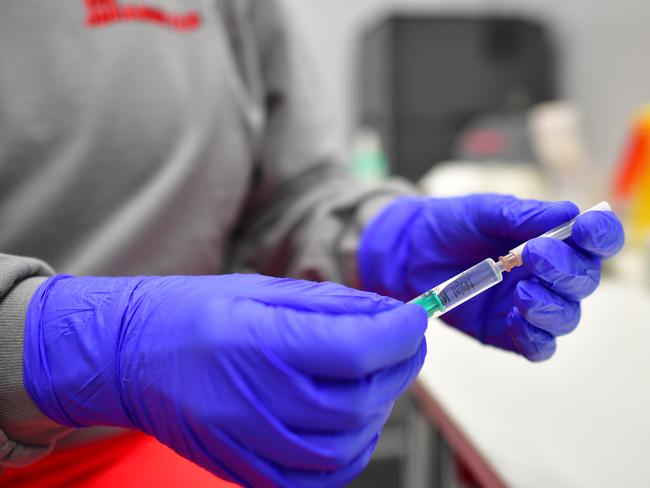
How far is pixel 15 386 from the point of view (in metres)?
0.33

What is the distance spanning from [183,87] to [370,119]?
1331 millimetres

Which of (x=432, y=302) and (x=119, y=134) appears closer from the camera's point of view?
(x=432, y=302)

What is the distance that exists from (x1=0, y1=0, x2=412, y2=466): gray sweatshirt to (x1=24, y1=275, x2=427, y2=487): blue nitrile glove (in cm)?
4

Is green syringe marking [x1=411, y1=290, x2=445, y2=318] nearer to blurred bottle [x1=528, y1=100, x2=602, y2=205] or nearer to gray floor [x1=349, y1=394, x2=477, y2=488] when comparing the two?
gray floor [x1=349, y1=394, x2=477, y2=488]

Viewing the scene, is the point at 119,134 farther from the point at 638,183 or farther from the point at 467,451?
the point at 638,183

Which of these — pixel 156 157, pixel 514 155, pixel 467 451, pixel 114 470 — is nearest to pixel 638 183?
pixel 514 155

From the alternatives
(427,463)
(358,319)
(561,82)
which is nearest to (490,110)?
(561,82)

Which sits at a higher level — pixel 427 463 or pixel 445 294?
pixel 445 294

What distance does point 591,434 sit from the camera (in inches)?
16.7

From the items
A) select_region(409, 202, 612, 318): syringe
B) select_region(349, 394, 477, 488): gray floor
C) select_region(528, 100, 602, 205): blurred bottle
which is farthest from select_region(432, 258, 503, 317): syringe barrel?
select_region(528, 100, 602, 205): blurred bottle

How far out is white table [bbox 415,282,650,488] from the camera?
0.39 metres

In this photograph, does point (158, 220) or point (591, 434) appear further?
point (158, 220)

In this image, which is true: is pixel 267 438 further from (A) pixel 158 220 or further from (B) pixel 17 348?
(A) pixel 158 220

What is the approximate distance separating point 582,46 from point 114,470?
1748 millimetres
